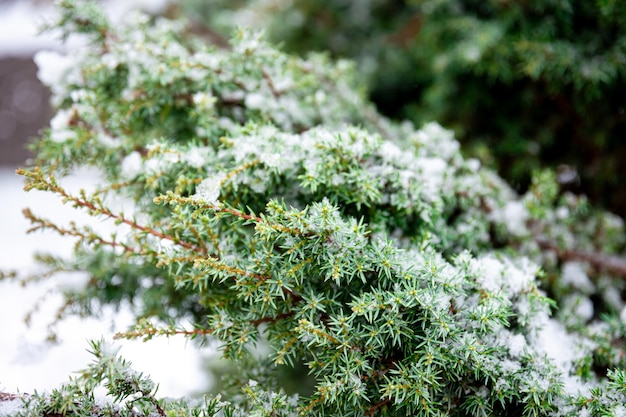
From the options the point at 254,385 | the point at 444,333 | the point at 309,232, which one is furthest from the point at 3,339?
the point at 444,333

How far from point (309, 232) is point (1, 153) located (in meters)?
2.98

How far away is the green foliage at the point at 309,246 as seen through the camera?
2.52 feet

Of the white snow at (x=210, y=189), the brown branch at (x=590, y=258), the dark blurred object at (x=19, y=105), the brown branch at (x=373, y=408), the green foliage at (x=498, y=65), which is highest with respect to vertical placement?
the dark blurred object at (x=19, y=105)

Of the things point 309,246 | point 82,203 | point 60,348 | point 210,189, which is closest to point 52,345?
point 60,348

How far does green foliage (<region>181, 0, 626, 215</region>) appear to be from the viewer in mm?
1414

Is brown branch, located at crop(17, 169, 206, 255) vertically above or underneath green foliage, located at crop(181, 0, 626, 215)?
underneath

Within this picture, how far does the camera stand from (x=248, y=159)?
910 mm

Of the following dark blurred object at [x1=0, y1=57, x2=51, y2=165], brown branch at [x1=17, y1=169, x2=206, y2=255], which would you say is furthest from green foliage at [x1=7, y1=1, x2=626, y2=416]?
dark blurred object at [x1=0, y1=57, x2=51, y2=165]

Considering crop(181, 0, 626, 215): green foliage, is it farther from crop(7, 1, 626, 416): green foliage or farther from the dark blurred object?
the dark blurred object

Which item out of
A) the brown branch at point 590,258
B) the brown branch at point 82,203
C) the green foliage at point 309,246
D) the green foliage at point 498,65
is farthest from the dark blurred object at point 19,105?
the brown branch at point 590,258

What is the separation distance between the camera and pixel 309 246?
767 millimetres

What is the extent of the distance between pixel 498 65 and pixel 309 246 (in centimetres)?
105

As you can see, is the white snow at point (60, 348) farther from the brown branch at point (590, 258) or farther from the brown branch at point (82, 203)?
the brown branch at point (590, 258)

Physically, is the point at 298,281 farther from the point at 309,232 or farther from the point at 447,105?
the point at 447,105
